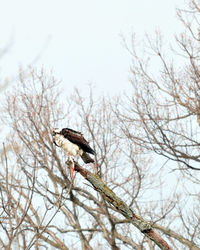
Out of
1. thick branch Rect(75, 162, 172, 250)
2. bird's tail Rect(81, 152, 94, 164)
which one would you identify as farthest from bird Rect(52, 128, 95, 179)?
thick branch Rect(75, 162, 172, 250)

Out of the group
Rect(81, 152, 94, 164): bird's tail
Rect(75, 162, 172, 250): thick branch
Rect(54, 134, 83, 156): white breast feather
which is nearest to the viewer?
Rect(75, 162, 172, 250): thick branch

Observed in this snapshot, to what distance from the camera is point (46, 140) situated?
13555 millimetres

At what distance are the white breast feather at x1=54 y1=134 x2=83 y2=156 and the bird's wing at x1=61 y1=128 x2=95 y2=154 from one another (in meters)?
0.06

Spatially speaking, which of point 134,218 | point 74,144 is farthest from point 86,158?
point 134,218

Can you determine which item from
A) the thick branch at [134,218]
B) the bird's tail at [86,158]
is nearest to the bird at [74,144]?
the bird's tail at [86,158]

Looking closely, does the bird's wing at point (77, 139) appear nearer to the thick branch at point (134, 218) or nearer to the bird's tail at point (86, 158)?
the bird's tail at point (86, 158)

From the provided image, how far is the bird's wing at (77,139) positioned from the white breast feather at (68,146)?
64mm

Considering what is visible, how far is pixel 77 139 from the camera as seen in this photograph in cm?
704

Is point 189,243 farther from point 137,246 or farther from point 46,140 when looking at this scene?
point 46,140

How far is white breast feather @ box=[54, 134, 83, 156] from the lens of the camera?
7018mm

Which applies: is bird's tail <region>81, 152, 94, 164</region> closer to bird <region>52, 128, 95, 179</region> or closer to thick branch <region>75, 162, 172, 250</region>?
bird <region>52, 128, 95, 179</region>

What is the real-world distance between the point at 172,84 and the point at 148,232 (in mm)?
7503

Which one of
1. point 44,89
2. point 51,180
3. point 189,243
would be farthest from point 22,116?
point 189,243

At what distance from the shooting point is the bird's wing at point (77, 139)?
6992mm
